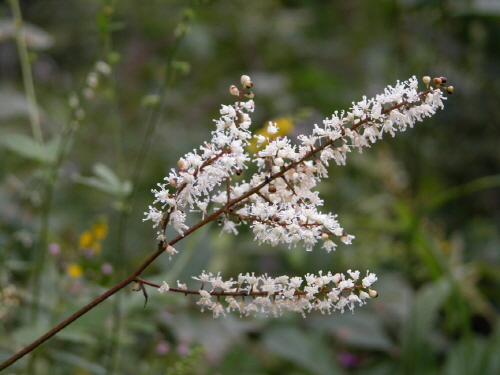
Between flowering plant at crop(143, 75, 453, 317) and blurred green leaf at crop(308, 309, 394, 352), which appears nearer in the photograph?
flowering plant at crop(143, 75, 453, 317)

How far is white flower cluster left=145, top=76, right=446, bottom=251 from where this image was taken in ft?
2.18

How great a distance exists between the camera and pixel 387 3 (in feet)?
9.40

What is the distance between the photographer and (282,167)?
0.69m

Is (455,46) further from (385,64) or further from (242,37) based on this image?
(242,37)

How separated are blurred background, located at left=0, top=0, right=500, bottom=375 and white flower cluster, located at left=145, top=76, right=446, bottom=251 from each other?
0.39 metres

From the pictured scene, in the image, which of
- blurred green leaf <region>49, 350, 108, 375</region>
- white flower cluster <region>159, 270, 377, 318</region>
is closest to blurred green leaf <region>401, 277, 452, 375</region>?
blurred green leaf <region>49, 350, 108, 375</region>

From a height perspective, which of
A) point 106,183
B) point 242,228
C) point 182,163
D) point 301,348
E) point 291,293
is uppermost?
point 242,228

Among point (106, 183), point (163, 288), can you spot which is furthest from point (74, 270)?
point (163, 288)

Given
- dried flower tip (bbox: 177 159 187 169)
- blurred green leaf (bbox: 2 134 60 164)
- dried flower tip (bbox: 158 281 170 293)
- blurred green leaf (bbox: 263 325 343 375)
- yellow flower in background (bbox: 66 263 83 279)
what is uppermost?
blurred green leaf (bbox: 2 134 60 164)

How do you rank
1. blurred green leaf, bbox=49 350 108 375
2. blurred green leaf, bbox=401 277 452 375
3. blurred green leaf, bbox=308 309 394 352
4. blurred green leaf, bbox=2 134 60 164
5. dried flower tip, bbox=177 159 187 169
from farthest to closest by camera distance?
blurred green leaf, bbox=308 309 394 352 < blurred green leaf, bbox=401 277 452 375 < blurred green leaf, bbox=2 134 60 164 < blurred green leaf, bbox=49 350 108 375 < dried flower tip, bbox=177 159 187 169

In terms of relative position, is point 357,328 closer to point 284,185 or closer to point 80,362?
point 80,362

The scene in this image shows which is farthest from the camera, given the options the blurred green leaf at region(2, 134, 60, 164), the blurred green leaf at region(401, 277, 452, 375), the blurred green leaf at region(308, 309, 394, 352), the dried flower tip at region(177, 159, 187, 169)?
the blurred green leaf at region(308, 309, 394, 352)

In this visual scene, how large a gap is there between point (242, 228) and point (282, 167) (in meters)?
1.76

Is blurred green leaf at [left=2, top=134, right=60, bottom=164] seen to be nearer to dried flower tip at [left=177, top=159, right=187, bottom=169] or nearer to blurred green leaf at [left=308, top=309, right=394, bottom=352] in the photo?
dried flower tip at [left=177, top=159, right=187, bottom=169]
